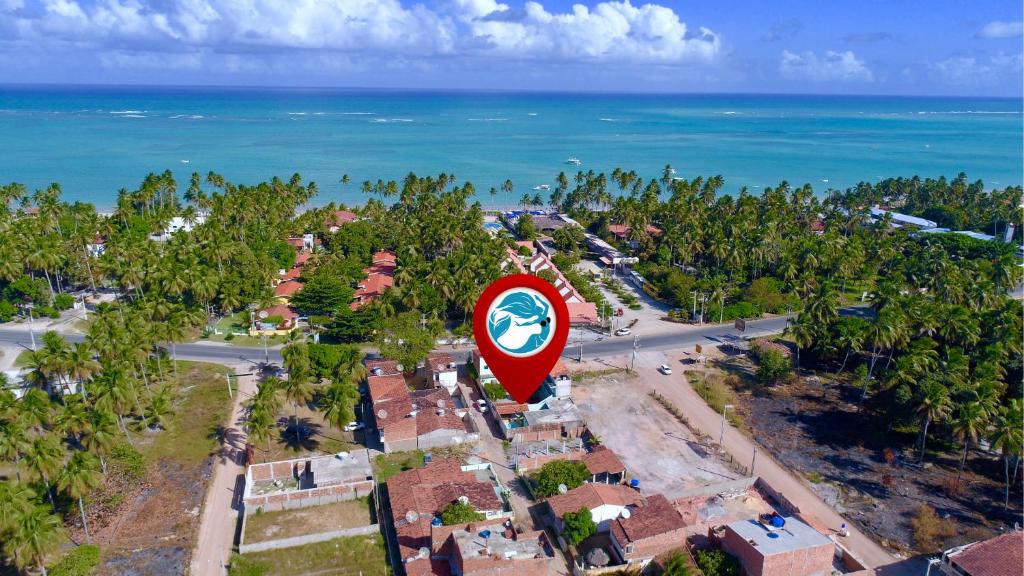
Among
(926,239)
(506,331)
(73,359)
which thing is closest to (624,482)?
(506,331)

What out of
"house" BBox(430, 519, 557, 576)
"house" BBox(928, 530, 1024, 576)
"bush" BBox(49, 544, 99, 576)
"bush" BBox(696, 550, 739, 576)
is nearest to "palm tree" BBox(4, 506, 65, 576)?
"bush" BBox(49, 544, 99, 576)

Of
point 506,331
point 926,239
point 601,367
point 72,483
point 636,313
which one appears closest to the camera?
point 506,331

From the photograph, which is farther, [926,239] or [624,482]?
[926,239]

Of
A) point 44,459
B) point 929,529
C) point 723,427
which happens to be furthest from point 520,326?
point 929,529

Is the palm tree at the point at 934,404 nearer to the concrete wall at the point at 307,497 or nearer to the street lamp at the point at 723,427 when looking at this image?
the street lamp at the point at 723,427

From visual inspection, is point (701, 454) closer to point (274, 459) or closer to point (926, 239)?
point (274, 459)

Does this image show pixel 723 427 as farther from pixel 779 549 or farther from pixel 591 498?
pixel 779 549
